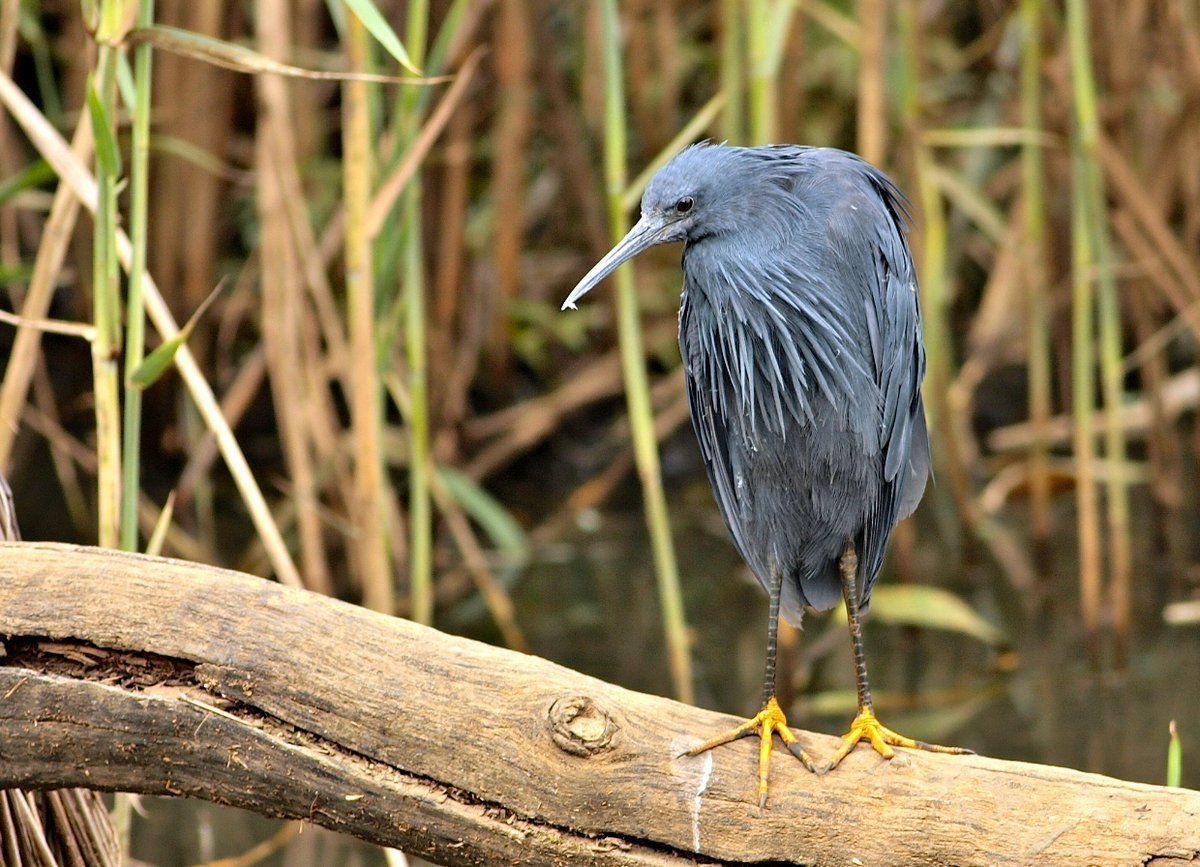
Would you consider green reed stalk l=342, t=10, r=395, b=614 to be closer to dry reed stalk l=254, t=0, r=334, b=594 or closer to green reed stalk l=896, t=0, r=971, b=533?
dry reed stalk l=254, t=0, r=334, b=594

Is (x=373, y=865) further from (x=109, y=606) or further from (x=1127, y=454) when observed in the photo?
(x=1127, y=454)

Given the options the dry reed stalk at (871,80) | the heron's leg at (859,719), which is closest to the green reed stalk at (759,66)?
the dry reed stalk at (871,80)

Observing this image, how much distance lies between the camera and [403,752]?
1.88m

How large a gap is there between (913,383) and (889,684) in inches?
79.7

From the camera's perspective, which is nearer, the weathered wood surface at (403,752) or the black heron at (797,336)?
the weathered wood surface at (403,752)

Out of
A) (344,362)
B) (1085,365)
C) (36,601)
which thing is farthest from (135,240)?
(1085,365)

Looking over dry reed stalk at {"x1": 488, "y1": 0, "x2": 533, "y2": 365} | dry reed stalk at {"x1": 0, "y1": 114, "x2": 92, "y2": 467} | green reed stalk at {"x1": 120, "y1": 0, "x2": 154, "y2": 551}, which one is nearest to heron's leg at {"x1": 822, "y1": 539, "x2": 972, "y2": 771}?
green reed stalk at {"x1": 120, "y1": 0, "x2": 154, "y2": 551}

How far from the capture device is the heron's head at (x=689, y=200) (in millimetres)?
2379

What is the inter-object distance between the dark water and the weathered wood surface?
172 cm

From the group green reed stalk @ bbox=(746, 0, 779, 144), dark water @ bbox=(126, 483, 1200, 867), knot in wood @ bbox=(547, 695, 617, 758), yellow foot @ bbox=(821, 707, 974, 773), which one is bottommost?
dark water @ bbox=(126, 483, 1200, 867)

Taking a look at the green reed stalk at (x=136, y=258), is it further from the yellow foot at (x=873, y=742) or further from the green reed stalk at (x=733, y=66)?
the green reed stalk at (x=733, y=66)

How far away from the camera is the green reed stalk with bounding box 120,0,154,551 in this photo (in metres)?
2.20

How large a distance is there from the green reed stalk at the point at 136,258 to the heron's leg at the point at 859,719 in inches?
45.6

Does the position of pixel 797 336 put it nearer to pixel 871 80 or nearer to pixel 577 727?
pixel 577 727
